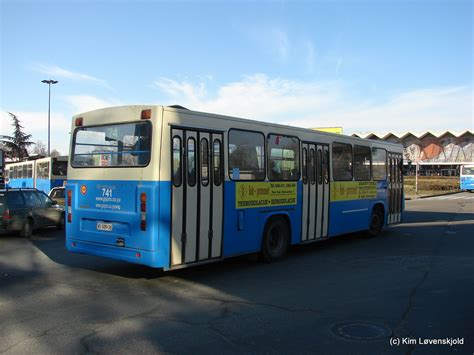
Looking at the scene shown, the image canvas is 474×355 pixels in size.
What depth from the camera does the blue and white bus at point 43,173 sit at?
27422 millimetres

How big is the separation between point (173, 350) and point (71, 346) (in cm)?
109

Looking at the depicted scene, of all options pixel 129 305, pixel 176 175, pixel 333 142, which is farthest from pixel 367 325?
pixel 333 142

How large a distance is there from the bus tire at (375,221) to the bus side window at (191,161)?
7.46 m

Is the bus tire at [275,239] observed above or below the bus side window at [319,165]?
below

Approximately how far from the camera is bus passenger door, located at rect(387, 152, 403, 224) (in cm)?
1466

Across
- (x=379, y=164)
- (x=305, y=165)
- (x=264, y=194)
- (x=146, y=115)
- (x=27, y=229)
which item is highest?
(x=146, y=115)

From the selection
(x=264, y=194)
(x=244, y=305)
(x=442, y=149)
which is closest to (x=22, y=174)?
(x=264, y=194)

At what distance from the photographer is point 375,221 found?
46.2 feet

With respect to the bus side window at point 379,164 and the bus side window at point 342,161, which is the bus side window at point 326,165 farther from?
the bus side window at point 379,164

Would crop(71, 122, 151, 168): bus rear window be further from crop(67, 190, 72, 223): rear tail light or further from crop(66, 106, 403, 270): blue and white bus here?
crop(67, 190, 72, 223): rear tail light

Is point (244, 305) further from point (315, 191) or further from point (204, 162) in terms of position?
point (315, 191)

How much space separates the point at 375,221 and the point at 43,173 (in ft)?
70.9

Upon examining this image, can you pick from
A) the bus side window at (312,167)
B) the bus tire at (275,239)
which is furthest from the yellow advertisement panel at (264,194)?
the bus side window at (312,167)

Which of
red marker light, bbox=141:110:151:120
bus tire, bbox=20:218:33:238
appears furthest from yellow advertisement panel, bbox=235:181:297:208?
bus tire, bbox=20:218:33:238
